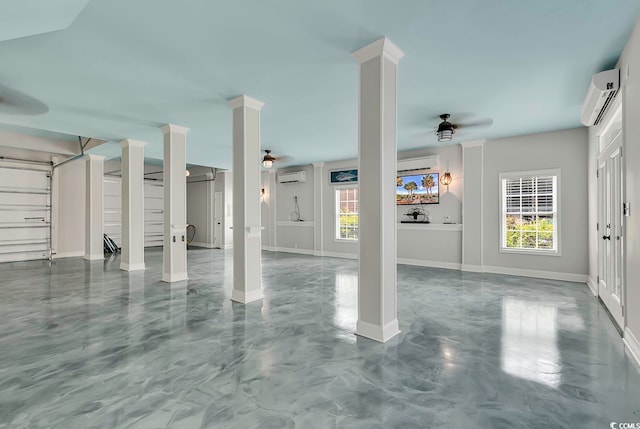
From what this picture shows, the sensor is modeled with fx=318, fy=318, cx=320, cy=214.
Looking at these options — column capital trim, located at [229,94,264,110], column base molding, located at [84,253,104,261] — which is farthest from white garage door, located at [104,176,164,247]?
column capital trim, located at [229,94,264,110]

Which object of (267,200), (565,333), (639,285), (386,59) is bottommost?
(565,333)

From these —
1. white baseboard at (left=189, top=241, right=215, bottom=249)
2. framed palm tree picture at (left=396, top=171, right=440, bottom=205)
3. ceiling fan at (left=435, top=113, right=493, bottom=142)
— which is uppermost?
ceiling fan at (left=435, top=113, right=493, bottom=142)

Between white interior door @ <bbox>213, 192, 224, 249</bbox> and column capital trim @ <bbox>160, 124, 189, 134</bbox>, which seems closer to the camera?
column capital trim @ <bbox>160, 124, 189, 134</bbox>

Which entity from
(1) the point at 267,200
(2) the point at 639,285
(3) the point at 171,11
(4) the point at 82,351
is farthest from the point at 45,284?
(2) the point at 639,285

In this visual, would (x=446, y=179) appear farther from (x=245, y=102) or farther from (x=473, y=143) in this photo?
(x=245, y=102)

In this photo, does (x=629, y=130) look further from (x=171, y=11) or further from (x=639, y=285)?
(x=171, y=11)

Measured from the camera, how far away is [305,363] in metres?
2.55

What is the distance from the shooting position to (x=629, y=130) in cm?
279

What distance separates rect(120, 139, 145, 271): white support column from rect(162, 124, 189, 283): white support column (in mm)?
1489

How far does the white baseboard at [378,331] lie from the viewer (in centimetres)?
293

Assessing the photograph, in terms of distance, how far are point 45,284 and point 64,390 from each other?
14.5 ft

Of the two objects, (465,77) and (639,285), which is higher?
(465,77)

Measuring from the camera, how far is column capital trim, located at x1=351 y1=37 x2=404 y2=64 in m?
2.82

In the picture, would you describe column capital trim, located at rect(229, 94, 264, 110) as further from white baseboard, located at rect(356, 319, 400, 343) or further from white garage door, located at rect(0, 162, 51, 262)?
white garage door, located at rect(0, 162, 51, 262)
